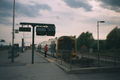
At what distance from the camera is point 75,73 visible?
766cm

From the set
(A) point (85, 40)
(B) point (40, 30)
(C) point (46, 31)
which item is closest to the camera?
(B) point (40, 30)

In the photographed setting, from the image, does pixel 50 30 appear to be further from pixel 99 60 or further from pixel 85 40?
pixel 85 40

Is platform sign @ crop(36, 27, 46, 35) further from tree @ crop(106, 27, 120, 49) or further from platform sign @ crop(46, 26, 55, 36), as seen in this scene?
tree @ crop(106, 27, 120, 49)

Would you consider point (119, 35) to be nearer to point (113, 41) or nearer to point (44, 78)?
point (113, 41)

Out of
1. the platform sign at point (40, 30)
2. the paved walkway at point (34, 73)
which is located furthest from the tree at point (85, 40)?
the paved walkway at point (34, 73)

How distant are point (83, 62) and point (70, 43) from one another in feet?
27.0

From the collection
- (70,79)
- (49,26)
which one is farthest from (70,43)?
(70,79)

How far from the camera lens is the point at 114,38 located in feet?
114

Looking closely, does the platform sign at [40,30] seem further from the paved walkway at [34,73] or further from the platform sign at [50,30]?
the paved walkway at [34,73]

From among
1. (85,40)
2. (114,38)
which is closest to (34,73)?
(114,38)

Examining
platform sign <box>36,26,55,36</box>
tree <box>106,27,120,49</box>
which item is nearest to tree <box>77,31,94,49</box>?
tree <box>106,27,120,49</box>

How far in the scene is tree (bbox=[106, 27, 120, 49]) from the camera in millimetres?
33744

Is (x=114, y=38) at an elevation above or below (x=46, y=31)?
below

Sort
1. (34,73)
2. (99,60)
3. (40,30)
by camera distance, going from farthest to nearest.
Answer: (40,30) → (99,60) → (34,73)
